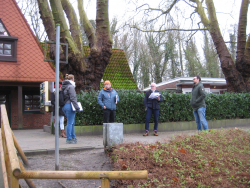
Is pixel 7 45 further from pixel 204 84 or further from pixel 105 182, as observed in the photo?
pixel 204 84

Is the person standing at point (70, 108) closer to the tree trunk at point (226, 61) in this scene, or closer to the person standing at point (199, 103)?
the person standing at point (199, 103)

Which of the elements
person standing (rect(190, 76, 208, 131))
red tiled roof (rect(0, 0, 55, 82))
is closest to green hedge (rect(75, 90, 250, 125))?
person standing (rect(190, 76, 208, 131))

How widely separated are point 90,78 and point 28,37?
661 cm

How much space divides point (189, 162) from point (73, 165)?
7.27 feet

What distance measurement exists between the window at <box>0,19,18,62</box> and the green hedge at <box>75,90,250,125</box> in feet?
21.7

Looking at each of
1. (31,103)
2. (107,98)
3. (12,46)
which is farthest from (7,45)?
(107,98)

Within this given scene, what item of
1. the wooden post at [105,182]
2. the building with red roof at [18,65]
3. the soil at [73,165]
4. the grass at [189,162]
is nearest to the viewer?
the wooden post at [105,182]

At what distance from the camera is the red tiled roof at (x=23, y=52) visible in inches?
580

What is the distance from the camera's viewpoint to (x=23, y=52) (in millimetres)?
15242

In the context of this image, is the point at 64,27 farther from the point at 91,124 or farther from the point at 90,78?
the point at 91,124

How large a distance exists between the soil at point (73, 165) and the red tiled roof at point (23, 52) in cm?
1005

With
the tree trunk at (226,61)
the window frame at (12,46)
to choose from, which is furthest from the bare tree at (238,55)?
the window frame at (12,46)

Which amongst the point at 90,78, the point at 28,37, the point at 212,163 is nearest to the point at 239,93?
the point at 90,78

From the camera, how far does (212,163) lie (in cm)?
461
